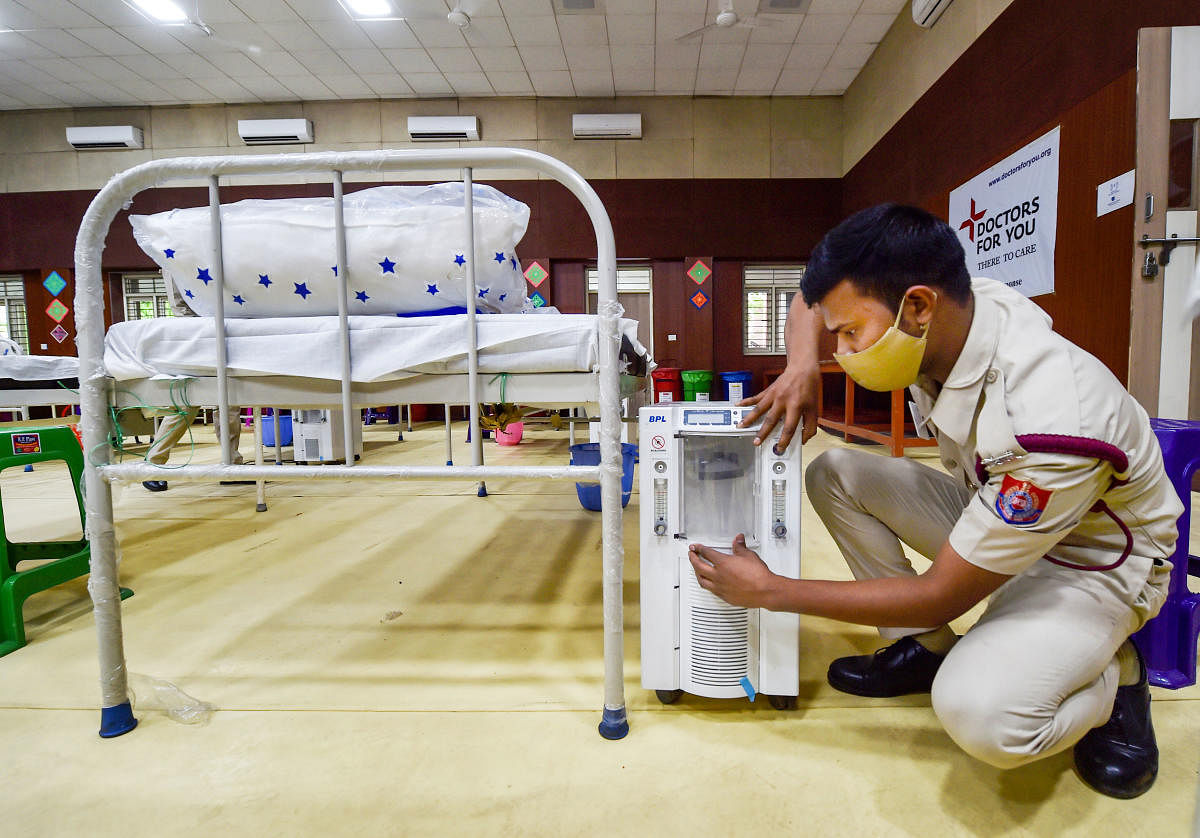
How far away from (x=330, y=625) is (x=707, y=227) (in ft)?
18.4

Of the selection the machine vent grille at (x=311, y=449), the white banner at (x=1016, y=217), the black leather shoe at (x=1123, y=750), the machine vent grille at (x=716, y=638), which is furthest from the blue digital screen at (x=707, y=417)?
the machine vent grille at (x=311, y=449)

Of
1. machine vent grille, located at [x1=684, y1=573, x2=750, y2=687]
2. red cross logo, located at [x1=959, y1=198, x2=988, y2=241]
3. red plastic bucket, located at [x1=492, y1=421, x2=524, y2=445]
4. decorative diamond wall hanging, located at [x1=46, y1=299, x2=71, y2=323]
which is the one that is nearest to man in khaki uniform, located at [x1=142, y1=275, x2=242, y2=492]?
machine vent grille, located at [x1=684, y1=573, x2=750, y2=687]

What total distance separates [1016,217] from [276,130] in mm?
6675

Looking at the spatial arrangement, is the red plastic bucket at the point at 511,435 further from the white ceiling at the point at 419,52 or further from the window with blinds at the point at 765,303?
the white ceiling at the point at 419,52

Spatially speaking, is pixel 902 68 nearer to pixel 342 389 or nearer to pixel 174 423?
pixel 342 389

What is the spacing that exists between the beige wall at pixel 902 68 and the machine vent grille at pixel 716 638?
4.11m

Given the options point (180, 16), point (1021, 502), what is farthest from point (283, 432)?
point (1021, 502)

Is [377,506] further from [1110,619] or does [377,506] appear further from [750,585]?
[1110,619]

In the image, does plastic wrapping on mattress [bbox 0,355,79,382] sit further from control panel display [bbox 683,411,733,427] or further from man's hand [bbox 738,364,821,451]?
man's hand [bbox 738,364,821,451]

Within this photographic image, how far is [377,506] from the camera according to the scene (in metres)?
2.34

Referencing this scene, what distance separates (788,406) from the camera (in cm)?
82

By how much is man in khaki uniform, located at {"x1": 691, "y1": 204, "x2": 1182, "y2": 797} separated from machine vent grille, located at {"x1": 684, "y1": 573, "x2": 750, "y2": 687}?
0.05m

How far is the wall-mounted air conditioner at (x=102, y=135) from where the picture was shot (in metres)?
5.70

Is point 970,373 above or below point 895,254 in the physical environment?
below
